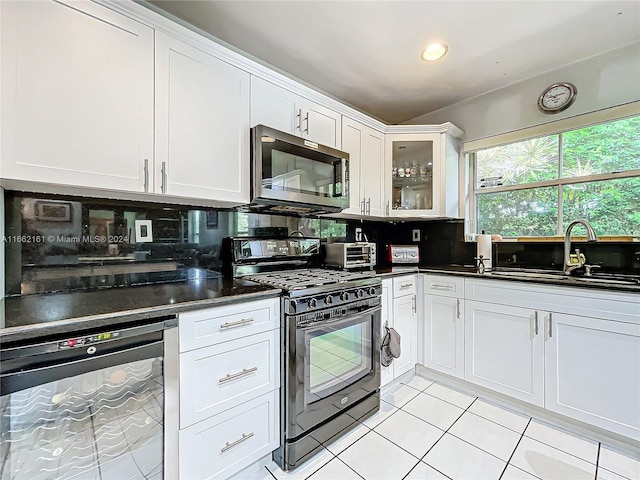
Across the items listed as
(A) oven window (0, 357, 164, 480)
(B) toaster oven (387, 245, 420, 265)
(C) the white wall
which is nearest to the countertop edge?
(A) oven window (0, 357, 164, 480)

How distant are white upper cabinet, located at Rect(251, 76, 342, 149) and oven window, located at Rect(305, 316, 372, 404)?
1.30 m

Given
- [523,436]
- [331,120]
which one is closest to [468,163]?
[331,120]

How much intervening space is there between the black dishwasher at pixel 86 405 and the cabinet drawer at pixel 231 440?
0.41ft

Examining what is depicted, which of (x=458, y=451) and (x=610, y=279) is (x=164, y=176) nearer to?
(x=458, y=451)

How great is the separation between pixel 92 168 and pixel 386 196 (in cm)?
216

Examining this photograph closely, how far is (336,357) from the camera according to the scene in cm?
171

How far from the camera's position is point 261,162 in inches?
68.2

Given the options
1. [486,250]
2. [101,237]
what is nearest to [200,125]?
[101,237]

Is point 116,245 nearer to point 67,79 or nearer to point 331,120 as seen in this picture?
point 67,79

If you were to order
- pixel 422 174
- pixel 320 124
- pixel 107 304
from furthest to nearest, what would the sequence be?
pixel 422 174 → pixel 320 124 → pixel 107 304

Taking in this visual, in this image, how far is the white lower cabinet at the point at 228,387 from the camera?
1.19m

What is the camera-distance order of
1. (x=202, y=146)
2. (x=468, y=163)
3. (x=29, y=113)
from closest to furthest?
(x=29, y=113)
(x=202, y=146)
(x=468, y=163)

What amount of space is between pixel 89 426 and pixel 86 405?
8 centimetres

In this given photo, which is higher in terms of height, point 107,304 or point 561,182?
point 561,182
